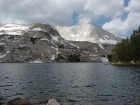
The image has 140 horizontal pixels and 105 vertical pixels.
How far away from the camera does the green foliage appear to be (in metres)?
163

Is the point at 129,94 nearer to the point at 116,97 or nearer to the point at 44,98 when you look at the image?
the point at 116,97

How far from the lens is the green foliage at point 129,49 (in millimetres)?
163250

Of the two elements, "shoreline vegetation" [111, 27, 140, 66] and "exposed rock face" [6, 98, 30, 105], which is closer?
"exposed rock face" [6, 98, 30, 105]

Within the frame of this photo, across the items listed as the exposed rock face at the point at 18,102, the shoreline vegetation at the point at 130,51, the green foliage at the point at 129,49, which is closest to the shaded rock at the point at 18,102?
the exposed rock face at the point at 18,102

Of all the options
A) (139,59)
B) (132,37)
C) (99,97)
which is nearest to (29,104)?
(99,97)

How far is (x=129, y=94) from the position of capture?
44.8 metres

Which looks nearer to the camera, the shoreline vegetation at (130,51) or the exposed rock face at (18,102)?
the exposed rock face at (18,102)

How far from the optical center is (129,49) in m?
167

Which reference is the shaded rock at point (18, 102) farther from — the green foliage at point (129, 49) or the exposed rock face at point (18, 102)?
the green foliage at point (129, 49)

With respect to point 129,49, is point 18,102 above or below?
below

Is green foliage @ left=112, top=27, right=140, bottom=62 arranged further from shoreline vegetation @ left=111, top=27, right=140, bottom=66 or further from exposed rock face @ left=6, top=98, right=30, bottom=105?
exposed rock face @ left=6, top=98, right=30, bottom=105

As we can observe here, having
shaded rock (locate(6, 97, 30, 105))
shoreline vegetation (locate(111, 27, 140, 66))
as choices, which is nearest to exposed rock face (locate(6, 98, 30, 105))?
shaded rock (locate(6, 97, 30, 105))

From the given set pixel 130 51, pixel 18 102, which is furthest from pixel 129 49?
pixel 18 102

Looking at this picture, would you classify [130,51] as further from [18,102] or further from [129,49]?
[18,102]
